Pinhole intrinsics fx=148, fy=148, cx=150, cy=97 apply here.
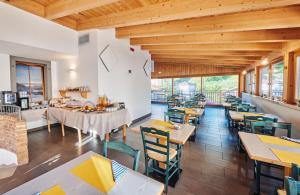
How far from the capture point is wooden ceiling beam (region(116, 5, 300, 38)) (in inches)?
97.2

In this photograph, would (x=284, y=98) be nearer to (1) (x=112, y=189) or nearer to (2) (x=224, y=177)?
(2) (x=224, y=177)

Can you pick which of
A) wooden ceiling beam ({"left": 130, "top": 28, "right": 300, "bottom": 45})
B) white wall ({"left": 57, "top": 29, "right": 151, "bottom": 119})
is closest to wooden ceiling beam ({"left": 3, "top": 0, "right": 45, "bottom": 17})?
white wall ({"left": 57, "top": 29, "right": 151, "bottom": 119})

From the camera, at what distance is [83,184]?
1060mm

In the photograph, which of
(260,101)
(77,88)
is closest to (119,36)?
(77,88)

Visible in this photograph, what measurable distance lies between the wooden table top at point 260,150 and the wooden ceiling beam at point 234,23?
6.56ft

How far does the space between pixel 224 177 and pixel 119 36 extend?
4138mm

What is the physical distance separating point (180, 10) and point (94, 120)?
2.74 metres

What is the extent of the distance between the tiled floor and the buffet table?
42cm

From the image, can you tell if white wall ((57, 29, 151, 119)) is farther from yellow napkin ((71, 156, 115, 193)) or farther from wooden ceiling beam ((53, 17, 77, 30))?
yellow napkin ((71, 156, 115, 193))

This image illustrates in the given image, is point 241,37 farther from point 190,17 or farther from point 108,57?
point 108,57

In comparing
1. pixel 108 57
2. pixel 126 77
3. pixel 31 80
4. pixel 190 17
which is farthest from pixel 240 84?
pixel 31 80

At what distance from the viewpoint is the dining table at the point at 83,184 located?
3.22ft

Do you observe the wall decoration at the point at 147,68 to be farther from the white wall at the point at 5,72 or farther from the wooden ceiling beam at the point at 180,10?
the white wall at the point at 5,72

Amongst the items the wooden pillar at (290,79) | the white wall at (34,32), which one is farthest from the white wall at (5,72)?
the wooden pillar at (290,79)
